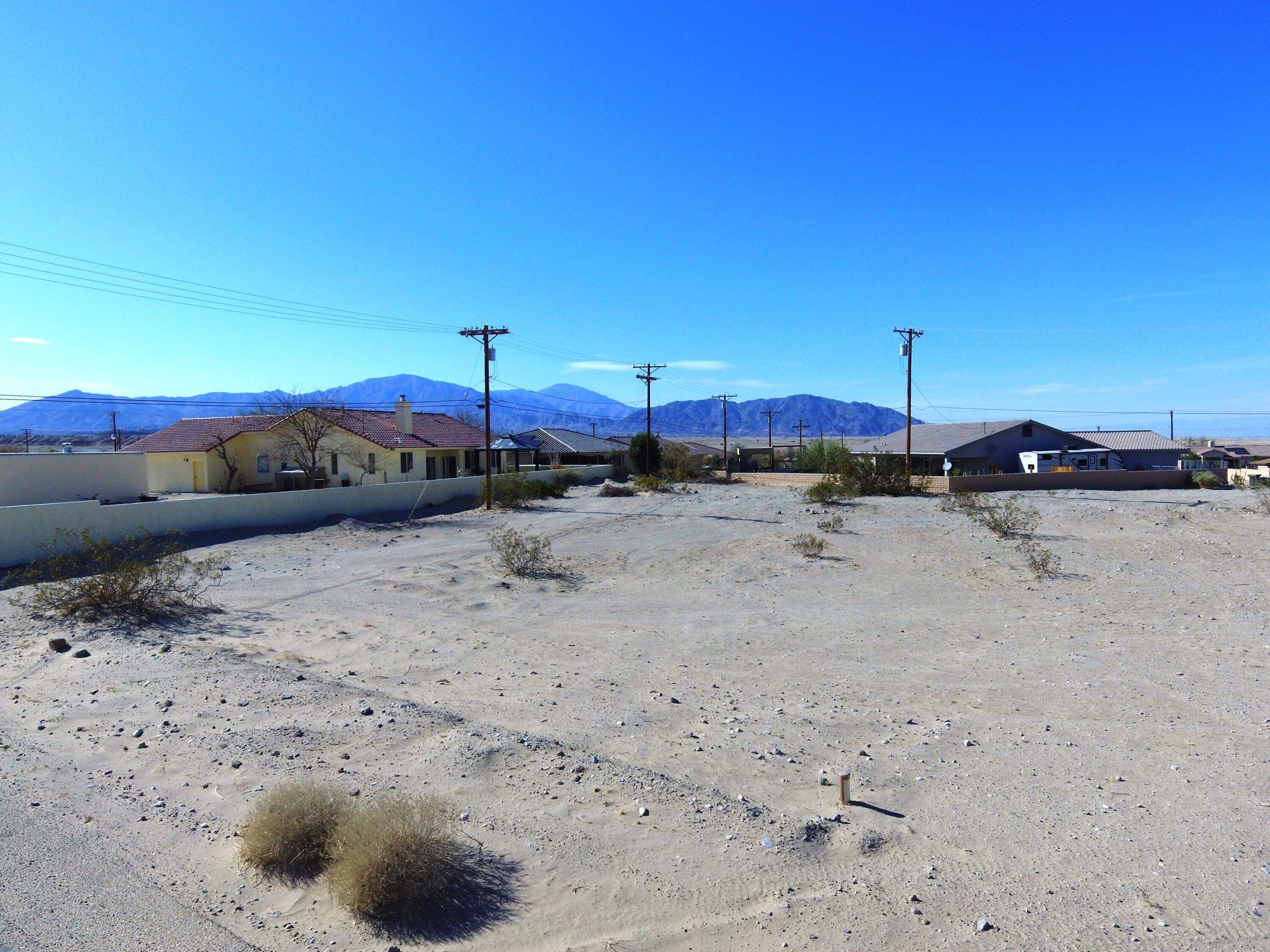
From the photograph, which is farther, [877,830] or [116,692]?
[116,692]

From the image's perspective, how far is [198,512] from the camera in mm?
22766

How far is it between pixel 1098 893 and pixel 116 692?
29.2 feet

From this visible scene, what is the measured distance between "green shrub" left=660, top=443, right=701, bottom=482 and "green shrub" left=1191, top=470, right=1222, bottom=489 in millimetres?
26984

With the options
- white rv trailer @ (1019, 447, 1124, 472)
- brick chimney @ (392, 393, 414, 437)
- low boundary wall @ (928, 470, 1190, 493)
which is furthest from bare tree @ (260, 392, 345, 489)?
white rv trailer @ (1019, 447, 1124, 472)

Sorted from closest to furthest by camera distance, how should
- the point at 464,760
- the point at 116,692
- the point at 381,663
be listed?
the point at 464,760 < the point at 116,692 < the point at 381,663

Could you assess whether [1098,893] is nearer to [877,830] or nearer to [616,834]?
[877,830]

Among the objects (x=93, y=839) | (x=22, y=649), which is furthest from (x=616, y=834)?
(x=22, y=649)

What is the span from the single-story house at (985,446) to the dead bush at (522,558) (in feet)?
148

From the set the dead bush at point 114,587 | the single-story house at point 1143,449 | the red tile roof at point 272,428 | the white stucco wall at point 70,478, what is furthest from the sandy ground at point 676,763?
the single-story house at point 1143,449

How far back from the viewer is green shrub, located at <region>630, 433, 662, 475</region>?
56562 mm

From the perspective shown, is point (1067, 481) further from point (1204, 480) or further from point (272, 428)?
point (272, 428)

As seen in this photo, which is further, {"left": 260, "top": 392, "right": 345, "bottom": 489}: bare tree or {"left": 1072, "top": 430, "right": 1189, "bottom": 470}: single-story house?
{"left": 1072, "top": 430, "right": 1189, "bottom": 470}: single-story house

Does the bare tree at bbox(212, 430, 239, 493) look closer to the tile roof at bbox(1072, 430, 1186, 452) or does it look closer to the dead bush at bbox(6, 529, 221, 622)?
the dead bush at bbox(6, 529, 221, 622)

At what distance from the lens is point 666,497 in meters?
38.7
